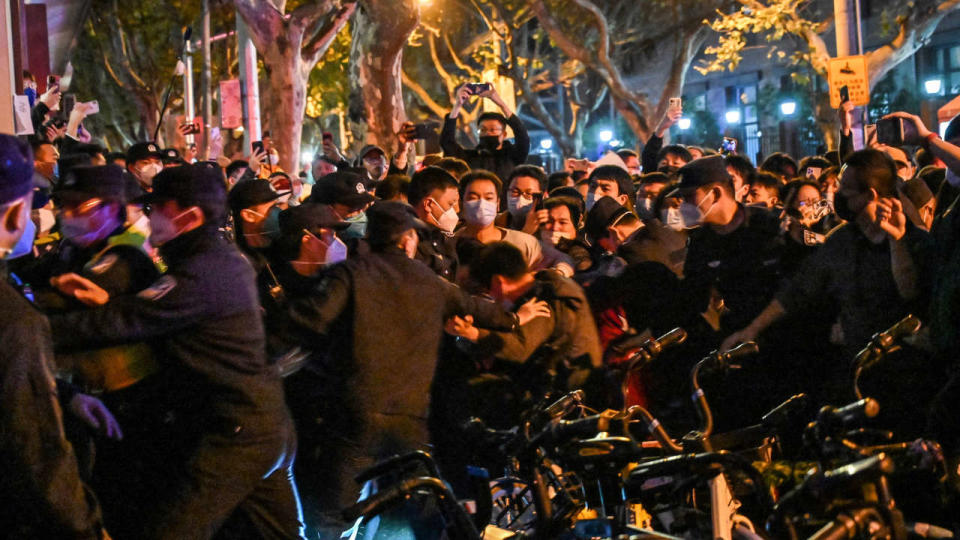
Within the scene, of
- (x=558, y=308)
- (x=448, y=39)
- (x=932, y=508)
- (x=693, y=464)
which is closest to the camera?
(x=693, y=464)

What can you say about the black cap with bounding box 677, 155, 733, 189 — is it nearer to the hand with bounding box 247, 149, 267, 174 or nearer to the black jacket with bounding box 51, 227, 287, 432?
the black jacket with bounding box 51, 227, 287, 432

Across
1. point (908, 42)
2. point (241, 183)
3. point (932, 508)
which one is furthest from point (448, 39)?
point (932, 508)

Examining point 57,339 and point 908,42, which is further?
point 908,42

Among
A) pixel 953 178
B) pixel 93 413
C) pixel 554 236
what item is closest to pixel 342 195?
pixel 554 236

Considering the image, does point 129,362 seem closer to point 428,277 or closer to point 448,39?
point 428,277

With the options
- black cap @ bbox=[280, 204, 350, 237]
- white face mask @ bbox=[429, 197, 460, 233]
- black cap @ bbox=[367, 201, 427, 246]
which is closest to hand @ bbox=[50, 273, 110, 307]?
black cap @ bbox=[367, 201, 427, 246]

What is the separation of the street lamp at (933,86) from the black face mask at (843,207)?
36700 mm

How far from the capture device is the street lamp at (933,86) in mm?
40625

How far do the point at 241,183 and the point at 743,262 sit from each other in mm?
3158

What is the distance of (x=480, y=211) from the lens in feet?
26.5

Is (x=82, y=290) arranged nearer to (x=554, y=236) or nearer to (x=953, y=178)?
(x=554, y=236)

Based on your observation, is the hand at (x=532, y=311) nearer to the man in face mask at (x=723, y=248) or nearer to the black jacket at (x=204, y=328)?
the man in face mask at (x=723, y=248)

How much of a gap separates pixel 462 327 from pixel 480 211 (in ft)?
6.87

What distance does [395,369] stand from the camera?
595 centimetres
